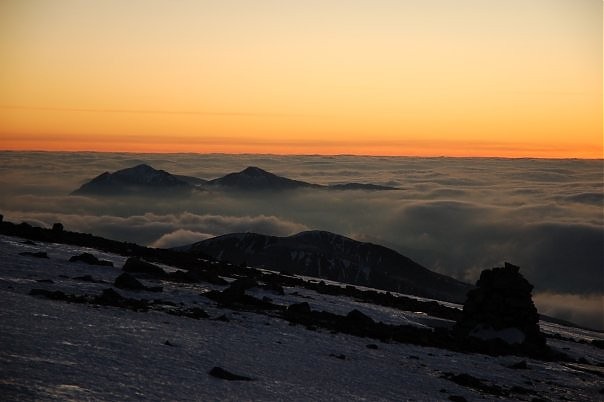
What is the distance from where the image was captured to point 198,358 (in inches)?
1220

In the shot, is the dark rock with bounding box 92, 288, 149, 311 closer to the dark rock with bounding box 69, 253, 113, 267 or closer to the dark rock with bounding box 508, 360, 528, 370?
the dark rock with bounding box 69, 253, 113, 267

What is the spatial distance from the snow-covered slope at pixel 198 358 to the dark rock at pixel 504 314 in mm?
5441

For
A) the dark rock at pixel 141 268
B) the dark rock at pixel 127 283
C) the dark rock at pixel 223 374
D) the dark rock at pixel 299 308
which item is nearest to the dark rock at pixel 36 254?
the dark rock at pixel 141 268

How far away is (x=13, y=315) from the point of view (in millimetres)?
30875

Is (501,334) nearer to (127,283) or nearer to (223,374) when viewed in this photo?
(127,283)

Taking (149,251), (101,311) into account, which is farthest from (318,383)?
(149,251)

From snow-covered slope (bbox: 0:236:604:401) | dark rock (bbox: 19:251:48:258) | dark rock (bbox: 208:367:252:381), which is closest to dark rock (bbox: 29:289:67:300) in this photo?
snow-covered slope (bbox: 0:236:604:401)

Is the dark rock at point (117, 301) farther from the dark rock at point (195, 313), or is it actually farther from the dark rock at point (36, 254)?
the dark rock at point (36, 254)

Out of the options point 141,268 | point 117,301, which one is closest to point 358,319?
point 141,268

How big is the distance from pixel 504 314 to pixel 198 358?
114ft

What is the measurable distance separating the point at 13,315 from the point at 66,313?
9.87ft

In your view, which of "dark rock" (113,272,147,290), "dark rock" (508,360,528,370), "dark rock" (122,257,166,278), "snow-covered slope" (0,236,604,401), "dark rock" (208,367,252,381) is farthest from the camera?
"dark rock" (122,257,166,278)

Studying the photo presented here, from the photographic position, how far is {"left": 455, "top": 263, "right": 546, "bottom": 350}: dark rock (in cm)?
5791

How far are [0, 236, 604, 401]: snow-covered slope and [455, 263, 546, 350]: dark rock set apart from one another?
5.44 meters
